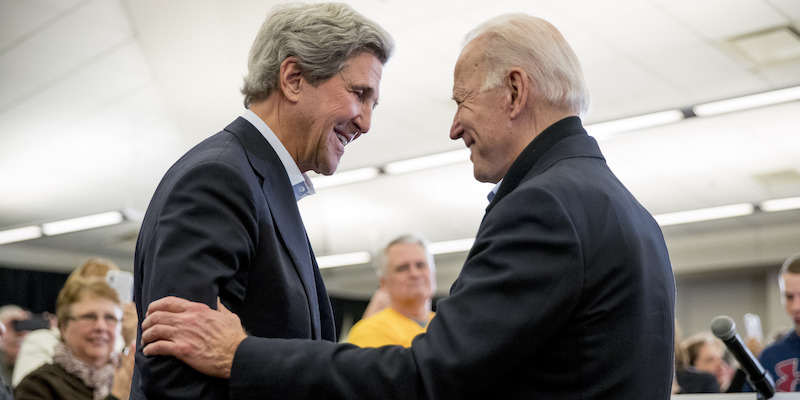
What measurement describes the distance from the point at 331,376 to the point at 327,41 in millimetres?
711

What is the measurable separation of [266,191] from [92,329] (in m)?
2.31

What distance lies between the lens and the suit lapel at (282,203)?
1510 mm

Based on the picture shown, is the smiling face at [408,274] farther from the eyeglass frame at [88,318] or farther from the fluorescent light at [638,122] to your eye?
the fluorescent light at [638,122]

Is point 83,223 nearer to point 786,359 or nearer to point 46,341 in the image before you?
point 46,341

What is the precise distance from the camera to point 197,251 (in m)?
1.30

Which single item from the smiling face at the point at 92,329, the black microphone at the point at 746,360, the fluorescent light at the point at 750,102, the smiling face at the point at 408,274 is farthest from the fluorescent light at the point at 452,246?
the black microphone at the point at 746,360

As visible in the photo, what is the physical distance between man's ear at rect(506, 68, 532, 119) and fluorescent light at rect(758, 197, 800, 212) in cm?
992

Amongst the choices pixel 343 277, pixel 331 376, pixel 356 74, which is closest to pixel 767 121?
pixel 356 74

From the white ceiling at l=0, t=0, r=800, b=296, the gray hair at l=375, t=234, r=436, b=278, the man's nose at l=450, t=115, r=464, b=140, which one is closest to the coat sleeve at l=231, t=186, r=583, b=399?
the man's nose at l=450, t=115, r=464, b=140

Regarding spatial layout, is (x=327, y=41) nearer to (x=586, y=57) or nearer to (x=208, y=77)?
(x=586, y=57)

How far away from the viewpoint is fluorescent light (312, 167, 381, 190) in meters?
8.99

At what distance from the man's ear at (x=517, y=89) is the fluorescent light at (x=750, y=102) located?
5.85 m

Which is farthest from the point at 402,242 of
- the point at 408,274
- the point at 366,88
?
the point at 366,88

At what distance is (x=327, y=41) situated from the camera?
1638 millimetres
